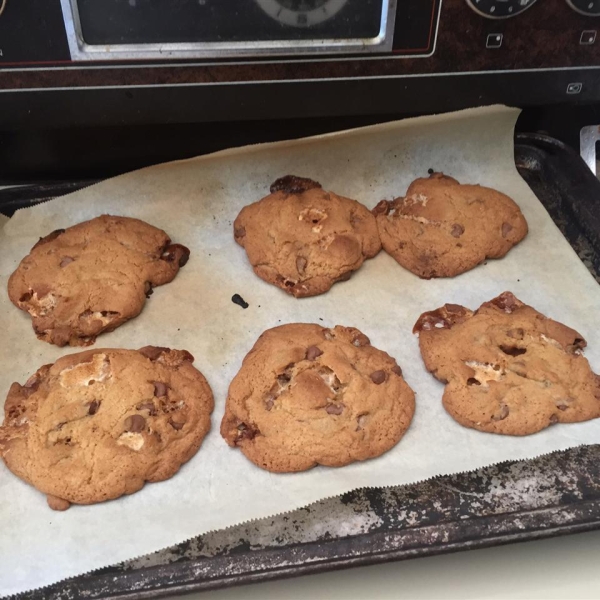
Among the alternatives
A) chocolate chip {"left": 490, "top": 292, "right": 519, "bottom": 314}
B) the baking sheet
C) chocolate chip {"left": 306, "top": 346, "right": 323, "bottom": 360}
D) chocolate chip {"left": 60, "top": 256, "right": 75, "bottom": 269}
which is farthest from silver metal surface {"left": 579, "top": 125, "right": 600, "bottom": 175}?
chocolate chip {"left": 60, "top": 256, "right": 75, "bottom": 269}

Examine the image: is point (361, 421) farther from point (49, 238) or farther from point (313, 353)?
point (49, 238)

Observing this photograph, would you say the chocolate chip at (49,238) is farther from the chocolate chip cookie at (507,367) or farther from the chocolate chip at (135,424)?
the chocolate chip cookie at (507,367)

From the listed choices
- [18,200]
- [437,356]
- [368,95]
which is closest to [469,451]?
[437,356]

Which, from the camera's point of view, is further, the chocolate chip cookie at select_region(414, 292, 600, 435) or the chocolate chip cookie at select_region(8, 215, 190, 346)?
the chocolate chip cookie at select_region(8, 215, 190, 346)

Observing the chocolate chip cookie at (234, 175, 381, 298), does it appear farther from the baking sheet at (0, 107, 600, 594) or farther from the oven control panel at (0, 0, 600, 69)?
the oven control panel at (0, 0, 600, 69)

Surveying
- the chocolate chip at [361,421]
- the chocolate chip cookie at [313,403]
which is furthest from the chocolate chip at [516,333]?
the chocolate chip at [361,421]
